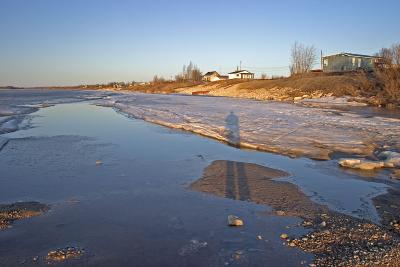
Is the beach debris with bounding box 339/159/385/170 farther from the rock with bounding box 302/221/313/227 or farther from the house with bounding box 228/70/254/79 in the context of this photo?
the house with bounding box 228/70/254/79

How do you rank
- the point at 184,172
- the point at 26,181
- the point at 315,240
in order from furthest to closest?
the point at 184,172
the point at 26,181
the point at 315,240

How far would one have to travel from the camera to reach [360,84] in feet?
120

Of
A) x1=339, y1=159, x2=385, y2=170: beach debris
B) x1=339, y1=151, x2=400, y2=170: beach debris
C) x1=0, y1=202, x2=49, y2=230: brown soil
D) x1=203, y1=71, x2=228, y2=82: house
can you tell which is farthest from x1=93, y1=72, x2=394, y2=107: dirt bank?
x1=203, y1=71, x2=228, y2=82: house

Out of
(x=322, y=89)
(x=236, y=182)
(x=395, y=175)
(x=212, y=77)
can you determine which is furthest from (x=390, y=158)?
(x=212, y=77)

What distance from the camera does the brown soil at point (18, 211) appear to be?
19.7 feet

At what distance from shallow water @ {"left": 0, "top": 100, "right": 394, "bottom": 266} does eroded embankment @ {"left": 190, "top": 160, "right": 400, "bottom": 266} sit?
0.25 m

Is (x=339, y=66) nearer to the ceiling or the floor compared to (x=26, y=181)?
nearer to the ceiling

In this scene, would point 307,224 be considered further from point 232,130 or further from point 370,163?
point 232,130

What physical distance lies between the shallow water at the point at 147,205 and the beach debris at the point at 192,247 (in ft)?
0.04

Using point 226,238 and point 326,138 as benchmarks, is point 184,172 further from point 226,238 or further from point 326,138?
point 326,138

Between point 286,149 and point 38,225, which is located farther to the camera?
point 286,149

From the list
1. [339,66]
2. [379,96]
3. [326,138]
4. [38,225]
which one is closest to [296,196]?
[38,225]

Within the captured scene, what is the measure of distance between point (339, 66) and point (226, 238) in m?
59.7

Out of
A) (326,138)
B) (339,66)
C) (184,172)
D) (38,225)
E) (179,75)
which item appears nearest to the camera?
(38,225)
